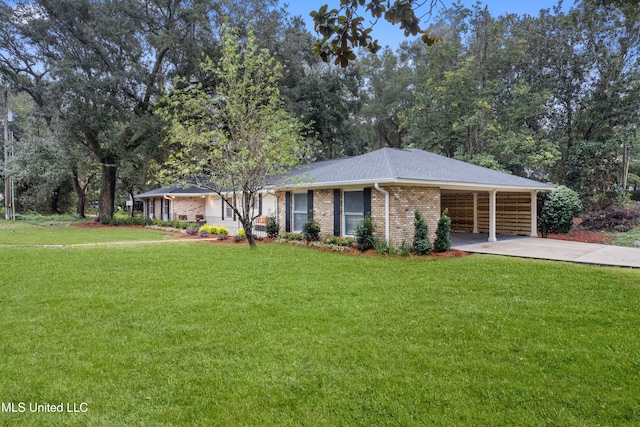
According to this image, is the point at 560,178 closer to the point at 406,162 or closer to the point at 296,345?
the point at 406,162

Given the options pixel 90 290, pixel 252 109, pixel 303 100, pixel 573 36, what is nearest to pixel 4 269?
pixel 90 290

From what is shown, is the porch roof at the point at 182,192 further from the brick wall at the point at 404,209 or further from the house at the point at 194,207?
the brick wall at the point at 404,209

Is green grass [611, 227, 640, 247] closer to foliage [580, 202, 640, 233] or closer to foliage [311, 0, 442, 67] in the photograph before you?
foliage [580, 202, 640, 233]

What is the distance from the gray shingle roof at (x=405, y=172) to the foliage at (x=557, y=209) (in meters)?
0.72

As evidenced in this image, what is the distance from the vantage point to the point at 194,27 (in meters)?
19.8

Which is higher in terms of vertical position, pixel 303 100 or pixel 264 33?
pixel 264 33

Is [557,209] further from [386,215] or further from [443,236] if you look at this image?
[386,215]

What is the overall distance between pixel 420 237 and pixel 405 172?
1.94 m

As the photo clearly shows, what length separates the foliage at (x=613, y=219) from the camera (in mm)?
15638

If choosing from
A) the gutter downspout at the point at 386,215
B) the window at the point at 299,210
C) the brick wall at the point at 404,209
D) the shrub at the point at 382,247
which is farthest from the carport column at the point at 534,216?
the window at the point at 299,210

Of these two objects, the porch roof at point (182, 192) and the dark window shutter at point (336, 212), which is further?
the porch roof at point (182, 192)

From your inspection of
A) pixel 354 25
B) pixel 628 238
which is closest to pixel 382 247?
pixel 354 25

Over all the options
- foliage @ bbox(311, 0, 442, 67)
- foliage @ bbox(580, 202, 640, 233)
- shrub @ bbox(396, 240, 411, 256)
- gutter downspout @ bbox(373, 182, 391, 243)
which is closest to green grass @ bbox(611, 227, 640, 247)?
foliage @ bbox(580, 202, 640, 233)

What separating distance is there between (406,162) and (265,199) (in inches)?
282
